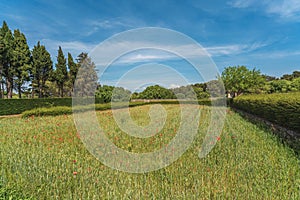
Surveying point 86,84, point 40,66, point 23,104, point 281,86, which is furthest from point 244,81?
point 40,66

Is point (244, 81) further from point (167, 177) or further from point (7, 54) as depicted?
point (7, 54)

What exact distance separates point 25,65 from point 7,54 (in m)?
2.51

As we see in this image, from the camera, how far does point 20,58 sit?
26.5 meters

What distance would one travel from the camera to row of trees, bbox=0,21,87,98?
25406 millimetres

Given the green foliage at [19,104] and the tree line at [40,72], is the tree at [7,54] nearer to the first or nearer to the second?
the tree line at [40,72]

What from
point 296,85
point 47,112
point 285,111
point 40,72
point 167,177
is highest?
point 40,72

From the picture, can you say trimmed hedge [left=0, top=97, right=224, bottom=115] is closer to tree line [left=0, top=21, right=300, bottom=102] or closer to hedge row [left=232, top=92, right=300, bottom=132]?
tree line [left=0, top=21, right=300, bottom=102]

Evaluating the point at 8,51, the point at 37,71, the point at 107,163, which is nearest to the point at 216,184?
the point at 107,163

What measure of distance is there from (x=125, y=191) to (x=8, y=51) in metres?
29.2

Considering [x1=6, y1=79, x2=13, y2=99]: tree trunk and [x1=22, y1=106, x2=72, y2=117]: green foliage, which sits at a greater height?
[x1=6, y1=79, x2=13, y2=99]: tree trunk

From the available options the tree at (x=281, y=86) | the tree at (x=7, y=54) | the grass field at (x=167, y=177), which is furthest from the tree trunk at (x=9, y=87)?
the tree at (x=281, y=86)

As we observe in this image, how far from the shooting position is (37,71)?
1180 inches

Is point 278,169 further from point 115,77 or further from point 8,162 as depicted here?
point 8,162

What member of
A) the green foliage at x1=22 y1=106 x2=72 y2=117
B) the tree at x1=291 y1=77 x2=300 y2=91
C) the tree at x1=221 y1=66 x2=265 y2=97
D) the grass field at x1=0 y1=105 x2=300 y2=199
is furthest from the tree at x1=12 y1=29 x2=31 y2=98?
the tree at x1=291 y1=77 x2=300 y2=91
